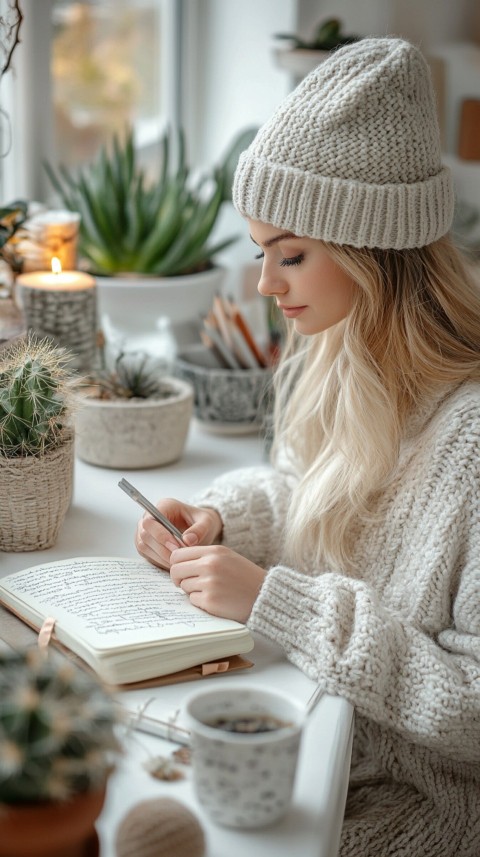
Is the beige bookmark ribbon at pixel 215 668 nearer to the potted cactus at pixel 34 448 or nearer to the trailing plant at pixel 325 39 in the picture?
the potted cactus at pixel 34 448

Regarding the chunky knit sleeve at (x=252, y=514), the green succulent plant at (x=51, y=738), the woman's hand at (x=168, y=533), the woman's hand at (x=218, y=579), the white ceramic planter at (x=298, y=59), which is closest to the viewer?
the green succulent plant at (x=51, y=738)

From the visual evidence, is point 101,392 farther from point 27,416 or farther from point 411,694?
point 411,694

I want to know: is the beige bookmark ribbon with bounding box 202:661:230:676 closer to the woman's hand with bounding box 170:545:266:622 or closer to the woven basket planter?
the woman's hand with bounding box 170:545:266:622

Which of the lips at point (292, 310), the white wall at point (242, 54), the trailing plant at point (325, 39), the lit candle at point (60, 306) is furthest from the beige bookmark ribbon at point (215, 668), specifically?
the trailing plant at point (325, 39)

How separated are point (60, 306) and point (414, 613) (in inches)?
26.9

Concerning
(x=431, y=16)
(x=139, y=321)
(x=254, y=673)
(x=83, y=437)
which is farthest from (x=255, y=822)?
(x=431, y=16)

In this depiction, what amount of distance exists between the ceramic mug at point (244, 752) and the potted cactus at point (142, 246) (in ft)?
3.34

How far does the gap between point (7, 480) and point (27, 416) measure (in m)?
0.07

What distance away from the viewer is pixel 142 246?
169 centimetres

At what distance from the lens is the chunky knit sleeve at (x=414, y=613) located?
2.75 feet

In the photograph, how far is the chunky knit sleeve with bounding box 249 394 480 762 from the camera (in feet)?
2.75

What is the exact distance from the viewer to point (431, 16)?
2715 mm

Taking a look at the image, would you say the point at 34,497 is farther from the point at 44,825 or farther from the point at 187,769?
the point at 44,825

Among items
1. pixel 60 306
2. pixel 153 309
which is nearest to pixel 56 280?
pixel 60 306
